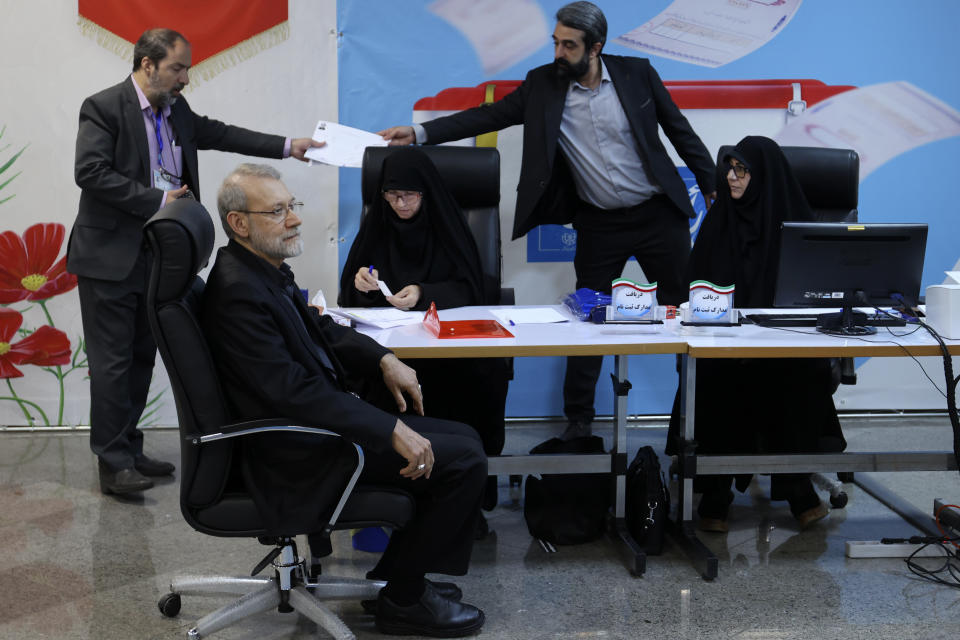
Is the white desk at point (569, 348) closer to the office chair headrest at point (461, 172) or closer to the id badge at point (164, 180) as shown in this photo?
the office chair headrest at point (461, 172)

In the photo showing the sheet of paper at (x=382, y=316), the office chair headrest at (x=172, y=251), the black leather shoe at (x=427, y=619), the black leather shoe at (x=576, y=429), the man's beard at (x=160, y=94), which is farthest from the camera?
the black leather shoe at (x=576, y=429)

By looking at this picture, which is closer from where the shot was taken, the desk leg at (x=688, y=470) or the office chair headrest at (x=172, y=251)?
the office chair headrest at (x=172, y=251)

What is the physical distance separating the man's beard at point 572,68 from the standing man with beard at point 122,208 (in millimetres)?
1447

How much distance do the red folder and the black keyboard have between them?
854 millimetres

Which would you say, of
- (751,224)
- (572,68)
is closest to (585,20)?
(572,68)

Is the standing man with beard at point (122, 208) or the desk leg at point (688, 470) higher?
the standing man with beard at point (122, 208)

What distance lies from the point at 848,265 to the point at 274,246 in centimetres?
171

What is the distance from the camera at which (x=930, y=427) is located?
14.1 feet

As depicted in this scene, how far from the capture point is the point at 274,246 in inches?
87.7

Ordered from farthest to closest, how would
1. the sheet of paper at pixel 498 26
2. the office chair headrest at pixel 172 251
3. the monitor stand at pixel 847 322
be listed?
the sheet of paper at pixel 498 26, the monitor stand at pixel 847 322, the office chair headrest at pixel 172 251

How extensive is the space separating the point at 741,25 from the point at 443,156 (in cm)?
164

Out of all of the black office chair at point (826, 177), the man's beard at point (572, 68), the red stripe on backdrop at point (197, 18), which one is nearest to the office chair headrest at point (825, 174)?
the black office chair at point (826, 177)

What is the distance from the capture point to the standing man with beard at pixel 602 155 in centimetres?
380

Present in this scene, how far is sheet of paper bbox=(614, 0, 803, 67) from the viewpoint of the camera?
13.8 feet
